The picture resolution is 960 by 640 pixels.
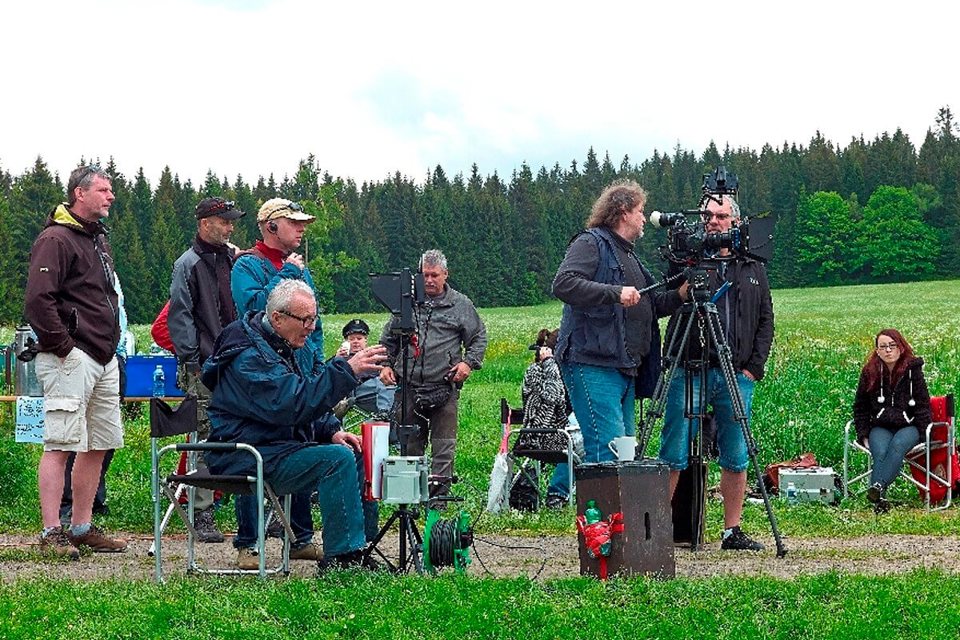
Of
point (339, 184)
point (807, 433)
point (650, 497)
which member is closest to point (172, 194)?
point (339, 184)

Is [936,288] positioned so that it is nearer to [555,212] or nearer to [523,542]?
[555,212]

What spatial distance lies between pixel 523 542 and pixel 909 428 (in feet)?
13.6

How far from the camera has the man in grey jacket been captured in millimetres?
10680

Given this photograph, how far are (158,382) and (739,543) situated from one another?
4.43 meters

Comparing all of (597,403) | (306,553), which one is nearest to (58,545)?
(306,553)

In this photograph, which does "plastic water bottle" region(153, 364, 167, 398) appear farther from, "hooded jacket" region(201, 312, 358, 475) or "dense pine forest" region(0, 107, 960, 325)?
"dense pine forest" region(0, 107, 960, 325)

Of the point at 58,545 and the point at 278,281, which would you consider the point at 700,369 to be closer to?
the point at 278,281

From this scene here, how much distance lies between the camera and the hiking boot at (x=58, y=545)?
8055 millimetres

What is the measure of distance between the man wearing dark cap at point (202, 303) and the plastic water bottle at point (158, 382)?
0.97m

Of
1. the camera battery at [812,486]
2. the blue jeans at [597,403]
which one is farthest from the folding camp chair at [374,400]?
the blue jeans at [597,403]

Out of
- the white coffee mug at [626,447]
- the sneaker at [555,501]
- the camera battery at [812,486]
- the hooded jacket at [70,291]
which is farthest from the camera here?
the camera battery at [812,486]

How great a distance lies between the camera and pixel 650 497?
22.7 ft

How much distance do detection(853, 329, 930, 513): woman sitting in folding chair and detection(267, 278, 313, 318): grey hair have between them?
6037 mm

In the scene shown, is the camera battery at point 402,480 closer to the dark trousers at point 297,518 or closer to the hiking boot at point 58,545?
the dark trousers at point 297,518
